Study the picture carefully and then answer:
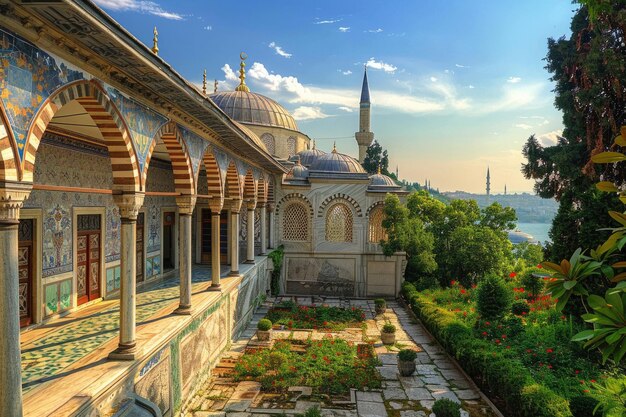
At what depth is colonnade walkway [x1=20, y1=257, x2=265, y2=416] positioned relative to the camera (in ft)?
13.9

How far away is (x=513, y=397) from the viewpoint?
21.1 ft

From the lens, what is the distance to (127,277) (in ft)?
17.1

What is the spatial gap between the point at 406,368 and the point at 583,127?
796 cm

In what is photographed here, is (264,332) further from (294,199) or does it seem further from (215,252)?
(294,199)

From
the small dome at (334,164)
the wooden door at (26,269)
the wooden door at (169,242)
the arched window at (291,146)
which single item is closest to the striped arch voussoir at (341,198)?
the small dome at (334,164)

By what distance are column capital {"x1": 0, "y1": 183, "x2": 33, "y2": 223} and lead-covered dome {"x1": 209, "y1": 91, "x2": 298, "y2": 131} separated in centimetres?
1697

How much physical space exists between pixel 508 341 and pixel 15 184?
30.2ft

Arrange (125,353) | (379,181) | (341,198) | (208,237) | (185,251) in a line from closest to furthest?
1. (125,353)
2. (185,251)
3. (208,237)
4. (341,198)
5. (379,181)

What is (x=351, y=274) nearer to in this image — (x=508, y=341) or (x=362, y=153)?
(x=508, y=341)

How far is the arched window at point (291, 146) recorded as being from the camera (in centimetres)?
2127

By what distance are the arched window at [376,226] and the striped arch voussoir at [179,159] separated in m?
10.6

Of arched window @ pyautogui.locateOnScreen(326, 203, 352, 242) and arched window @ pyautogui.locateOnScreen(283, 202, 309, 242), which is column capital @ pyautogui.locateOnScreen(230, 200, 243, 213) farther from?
arched window @ pyautogui.locateOnScreen(326, 203, 352, 242)

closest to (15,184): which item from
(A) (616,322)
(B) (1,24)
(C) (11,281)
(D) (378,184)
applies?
(C) (11,281)

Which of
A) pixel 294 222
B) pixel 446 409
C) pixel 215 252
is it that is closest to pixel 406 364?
pixel 446 409
